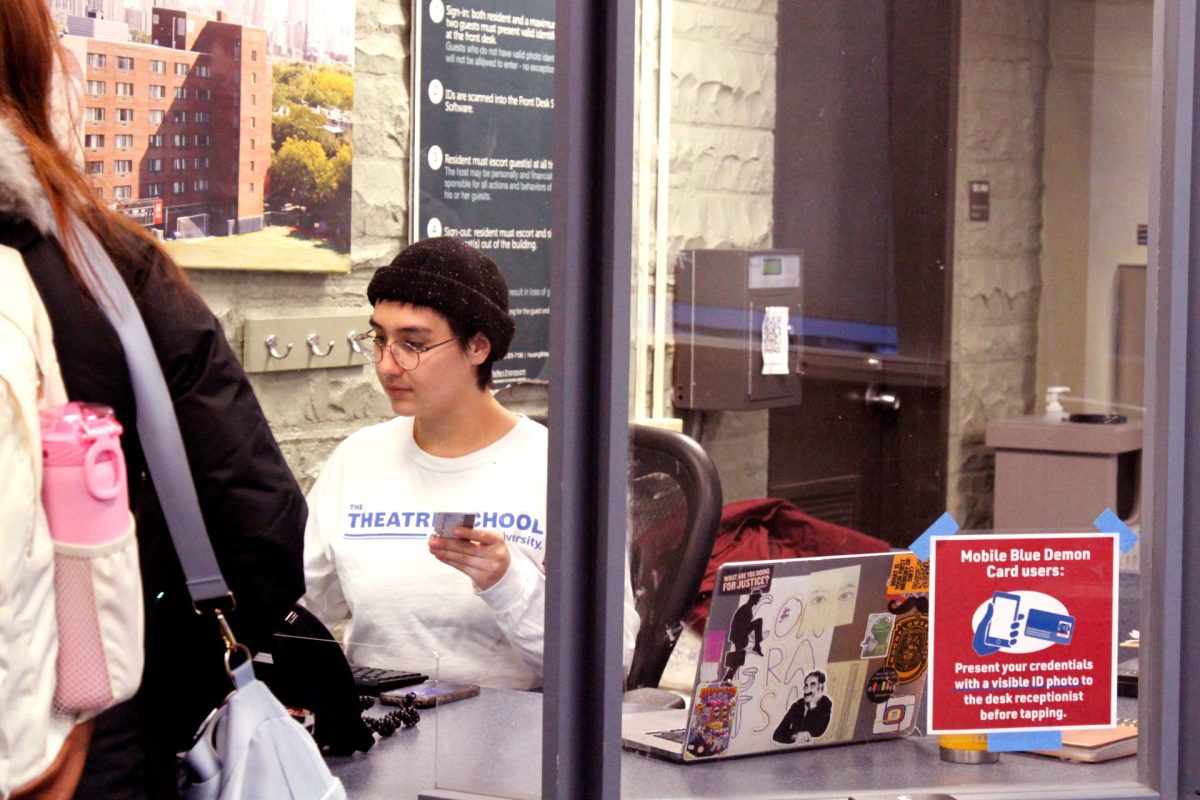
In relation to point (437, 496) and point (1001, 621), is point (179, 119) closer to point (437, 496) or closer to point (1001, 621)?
point (437, 496)

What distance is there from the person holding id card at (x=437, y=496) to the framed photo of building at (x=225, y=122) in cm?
51

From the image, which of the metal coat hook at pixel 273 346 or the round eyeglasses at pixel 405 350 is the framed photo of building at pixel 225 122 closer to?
the metal coat hook at pixel 273 346

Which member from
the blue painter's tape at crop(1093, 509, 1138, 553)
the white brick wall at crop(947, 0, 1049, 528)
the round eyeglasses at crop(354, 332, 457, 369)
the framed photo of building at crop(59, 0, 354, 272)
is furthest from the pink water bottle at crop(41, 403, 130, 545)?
the white brick wall at crop(947, 0, 1049, 528)

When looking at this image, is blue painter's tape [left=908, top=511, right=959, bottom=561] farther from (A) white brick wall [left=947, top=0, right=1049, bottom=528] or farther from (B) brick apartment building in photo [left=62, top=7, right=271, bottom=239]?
(B) brick apartment building in photo [left=62, top=7, right=271, bottom=239]

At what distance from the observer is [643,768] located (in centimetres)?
184

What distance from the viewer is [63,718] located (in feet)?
4.20

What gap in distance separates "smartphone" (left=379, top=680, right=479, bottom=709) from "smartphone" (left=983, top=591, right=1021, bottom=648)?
0.65 m

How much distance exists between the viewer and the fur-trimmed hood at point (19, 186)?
131cm

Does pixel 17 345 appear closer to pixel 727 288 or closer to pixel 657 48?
pixel 657 48

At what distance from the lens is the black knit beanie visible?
2211mm

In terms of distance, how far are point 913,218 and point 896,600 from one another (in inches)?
52.5

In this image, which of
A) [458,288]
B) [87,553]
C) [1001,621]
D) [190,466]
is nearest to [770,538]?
[1001,621]

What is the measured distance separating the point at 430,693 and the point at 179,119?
1356 millimetres

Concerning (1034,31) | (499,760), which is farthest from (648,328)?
(1034,31)
